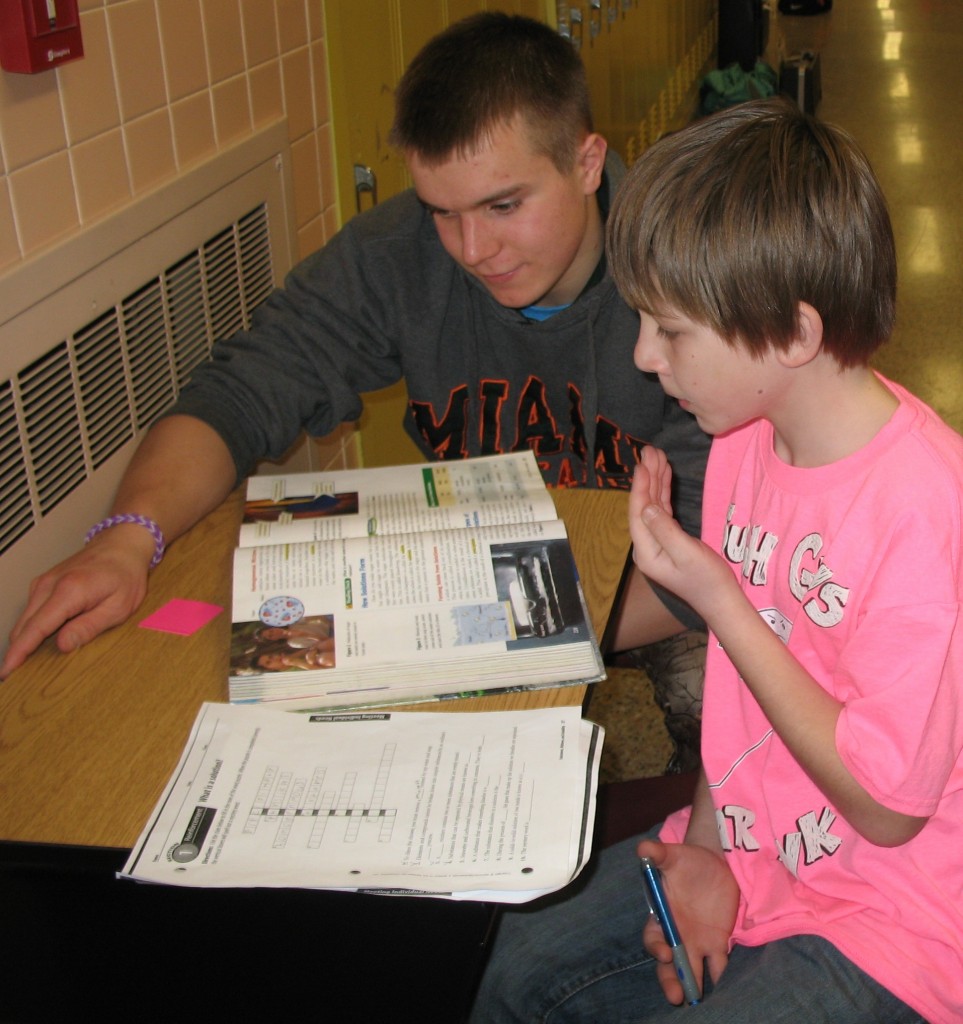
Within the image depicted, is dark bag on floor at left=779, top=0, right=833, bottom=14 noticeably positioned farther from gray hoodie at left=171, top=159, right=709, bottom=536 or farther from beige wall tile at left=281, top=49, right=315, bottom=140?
gray hoodie at left=171, top=159, right=709, bottom=536

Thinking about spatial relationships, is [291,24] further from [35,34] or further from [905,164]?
[905,164]

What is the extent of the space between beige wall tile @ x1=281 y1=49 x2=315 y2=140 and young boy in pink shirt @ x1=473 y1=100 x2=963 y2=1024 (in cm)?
103

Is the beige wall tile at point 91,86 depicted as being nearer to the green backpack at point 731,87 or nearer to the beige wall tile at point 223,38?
the beige wall tile at point 223,38

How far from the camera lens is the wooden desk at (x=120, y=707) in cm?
90

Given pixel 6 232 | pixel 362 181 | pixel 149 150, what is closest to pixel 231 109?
pixel 149 150

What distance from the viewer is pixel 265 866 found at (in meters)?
0.81

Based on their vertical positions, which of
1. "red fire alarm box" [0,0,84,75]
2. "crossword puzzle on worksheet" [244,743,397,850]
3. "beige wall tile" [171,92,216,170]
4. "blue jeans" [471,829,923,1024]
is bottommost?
"blue jeans" [471,829,923,1024]

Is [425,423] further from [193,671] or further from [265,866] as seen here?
[265,866]

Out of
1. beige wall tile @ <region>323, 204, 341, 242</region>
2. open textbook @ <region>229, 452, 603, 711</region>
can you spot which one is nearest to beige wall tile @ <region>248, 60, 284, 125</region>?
beige wall tile @ <region>323, 204, 341, 242</region>

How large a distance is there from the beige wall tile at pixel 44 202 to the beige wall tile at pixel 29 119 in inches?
0.5

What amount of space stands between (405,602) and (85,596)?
0.32 meters

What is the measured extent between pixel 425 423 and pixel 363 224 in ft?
0.96

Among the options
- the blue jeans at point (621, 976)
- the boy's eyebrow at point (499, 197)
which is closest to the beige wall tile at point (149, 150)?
the boy's eyebrow at point (499, 197)

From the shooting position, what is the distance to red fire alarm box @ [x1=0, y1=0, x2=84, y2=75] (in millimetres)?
1130
